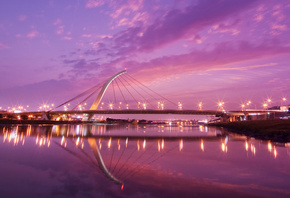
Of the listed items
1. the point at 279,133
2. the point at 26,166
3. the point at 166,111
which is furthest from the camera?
the point at 166,111

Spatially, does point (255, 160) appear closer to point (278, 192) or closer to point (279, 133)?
point (278, 192)

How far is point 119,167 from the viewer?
12.3 m

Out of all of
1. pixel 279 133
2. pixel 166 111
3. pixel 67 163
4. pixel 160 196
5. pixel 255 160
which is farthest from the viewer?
pixel 166 111

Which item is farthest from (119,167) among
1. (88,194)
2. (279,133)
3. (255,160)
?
(279,133)

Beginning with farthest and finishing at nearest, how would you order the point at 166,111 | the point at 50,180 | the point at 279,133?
the point at 166,111, the point at 279,133, the point at 50,180

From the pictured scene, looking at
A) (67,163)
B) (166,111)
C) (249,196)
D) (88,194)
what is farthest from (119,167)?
(166,111)

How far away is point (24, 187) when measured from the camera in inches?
334

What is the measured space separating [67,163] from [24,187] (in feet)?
15.1

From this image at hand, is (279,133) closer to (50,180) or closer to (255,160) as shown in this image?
(255,160)

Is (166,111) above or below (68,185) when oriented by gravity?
above

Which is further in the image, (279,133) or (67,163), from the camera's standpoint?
(279,133)

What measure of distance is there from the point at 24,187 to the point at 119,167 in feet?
15.9

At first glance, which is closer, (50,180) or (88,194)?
(88,194)

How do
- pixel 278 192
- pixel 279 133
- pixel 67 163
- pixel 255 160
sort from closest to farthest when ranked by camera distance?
pixel 278 192
pixel 67 163
pixel 255 160
pixel 279 133
